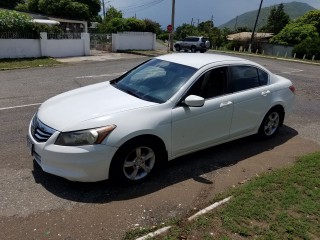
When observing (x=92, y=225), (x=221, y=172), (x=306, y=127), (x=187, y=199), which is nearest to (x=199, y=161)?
(x=221, y=172)

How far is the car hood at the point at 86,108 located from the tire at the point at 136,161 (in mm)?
419

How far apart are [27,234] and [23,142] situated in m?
2.54

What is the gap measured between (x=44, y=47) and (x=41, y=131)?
59.6ft

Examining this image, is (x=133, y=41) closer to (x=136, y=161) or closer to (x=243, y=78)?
(x=243, y=78)

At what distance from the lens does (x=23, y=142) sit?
5402mm

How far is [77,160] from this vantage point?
12.0 ft

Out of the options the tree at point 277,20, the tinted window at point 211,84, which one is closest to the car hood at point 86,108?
the tinted window at point 211,84

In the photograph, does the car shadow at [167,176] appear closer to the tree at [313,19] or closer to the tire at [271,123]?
the tire at [271,123]

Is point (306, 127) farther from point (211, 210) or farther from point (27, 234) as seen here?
point (27, 234)

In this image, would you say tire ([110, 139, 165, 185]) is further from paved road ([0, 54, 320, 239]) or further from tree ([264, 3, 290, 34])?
tree ([264, 3, 290, 34])

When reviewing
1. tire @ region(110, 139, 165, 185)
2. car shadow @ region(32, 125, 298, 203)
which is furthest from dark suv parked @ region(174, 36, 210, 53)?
tire @ region(110, 139, 165, 185)

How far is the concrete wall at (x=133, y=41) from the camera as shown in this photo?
1075 inches

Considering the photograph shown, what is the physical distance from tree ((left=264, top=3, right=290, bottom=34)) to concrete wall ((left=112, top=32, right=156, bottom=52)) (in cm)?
5098

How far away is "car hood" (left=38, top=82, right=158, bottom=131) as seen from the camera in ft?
12.4
